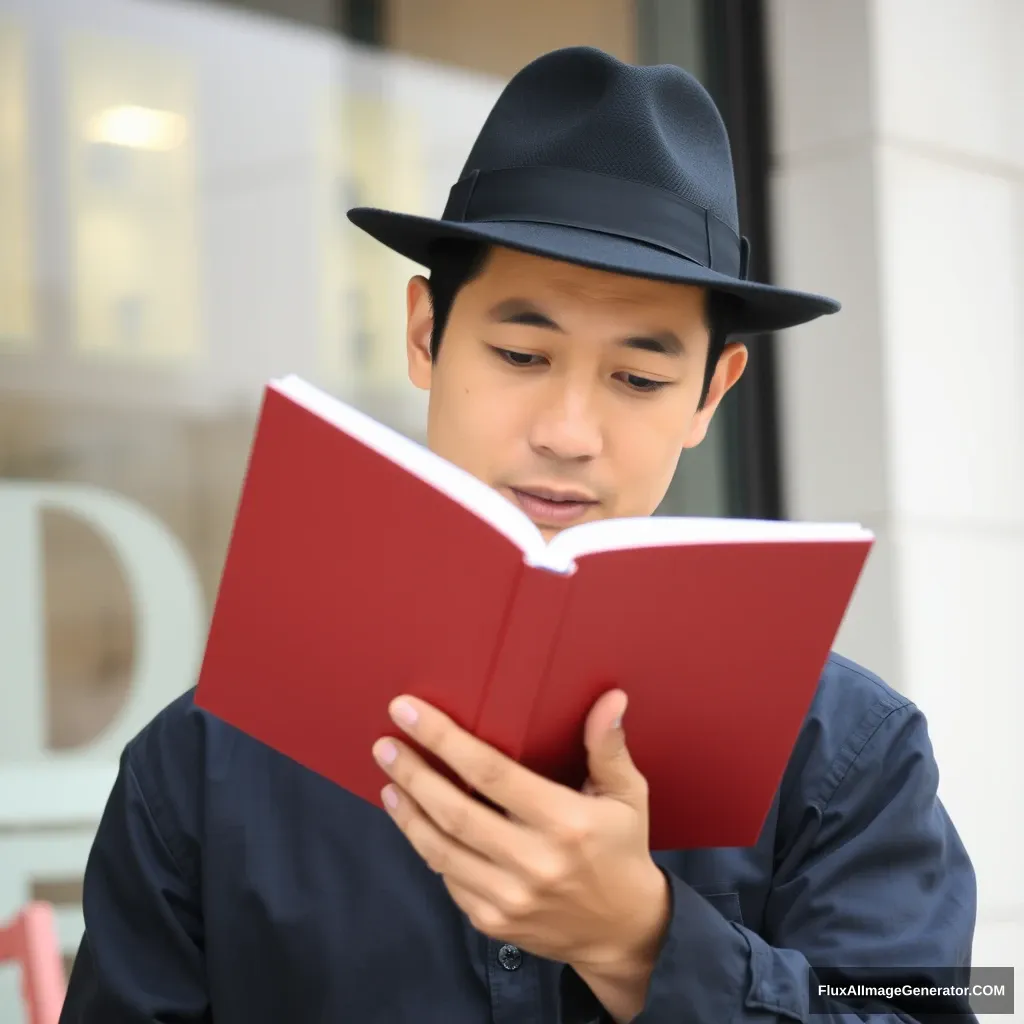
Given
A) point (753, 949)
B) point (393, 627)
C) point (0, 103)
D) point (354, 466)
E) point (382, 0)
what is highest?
point (382, 0)

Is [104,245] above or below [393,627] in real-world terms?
above

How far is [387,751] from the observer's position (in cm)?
94

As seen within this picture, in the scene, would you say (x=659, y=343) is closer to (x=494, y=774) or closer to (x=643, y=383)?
(x=643, y=383)

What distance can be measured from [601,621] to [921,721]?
1.45 feet

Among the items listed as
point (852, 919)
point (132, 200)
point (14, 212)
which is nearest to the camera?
point (852, 919)

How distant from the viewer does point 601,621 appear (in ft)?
2.92

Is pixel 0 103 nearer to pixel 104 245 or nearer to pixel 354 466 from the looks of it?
pixel 104 245

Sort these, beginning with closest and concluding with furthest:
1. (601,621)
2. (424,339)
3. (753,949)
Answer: (601,621), (753,949), (424,339)

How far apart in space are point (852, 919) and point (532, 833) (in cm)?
32

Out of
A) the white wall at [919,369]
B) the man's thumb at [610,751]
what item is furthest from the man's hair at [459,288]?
the white wall at [919,369]

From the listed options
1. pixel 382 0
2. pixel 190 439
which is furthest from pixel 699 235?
pixel 382 0

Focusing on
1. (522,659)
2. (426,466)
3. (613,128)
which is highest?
(613,128)

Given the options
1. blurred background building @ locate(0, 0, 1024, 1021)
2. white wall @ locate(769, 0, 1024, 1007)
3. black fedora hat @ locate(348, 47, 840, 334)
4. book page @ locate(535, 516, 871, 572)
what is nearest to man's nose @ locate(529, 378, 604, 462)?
black fedora hat @ locate(348, 47, 840, 334)

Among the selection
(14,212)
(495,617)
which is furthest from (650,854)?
(14,212)
